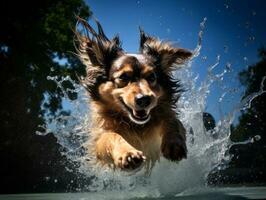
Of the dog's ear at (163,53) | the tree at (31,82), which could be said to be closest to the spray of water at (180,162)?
the dog's ear at (163,53)

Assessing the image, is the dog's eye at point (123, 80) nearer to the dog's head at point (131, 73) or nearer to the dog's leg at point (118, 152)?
the dog's head at point (131, 73)

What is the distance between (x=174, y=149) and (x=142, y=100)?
67 centimetres

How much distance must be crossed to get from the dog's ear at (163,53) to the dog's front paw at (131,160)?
1.85 m

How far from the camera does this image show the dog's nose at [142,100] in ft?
15.1

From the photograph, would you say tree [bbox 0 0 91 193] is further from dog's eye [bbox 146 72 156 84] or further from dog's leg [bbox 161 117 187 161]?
dog's leg [bbox 161 117 187 161]

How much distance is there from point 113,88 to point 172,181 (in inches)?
61.2

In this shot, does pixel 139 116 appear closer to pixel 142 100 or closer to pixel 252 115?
pixel 142 100

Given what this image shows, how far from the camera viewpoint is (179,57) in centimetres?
596

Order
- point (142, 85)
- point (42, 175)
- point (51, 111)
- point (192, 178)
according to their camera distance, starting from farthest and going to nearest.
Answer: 1. point (51, 111)
2. point (42, 175)
3. point (192, 178)
4. point (142, 85)

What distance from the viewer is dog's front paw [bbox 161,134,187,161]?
4.12m

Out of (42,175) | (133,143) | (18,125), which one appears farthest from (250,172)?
(133,143)

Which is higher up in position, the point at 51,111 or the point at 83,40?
the point at 51,111

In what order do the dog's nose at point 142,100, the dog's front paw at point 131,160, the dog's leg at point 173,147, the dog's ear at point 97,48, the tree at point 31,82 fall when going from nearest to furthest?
the dog's front paw at point 131,160, the dog's leg at point 173,147, the dog's nose at point 142,100, the dog's ear at point 97,48, the tree at point 31,82

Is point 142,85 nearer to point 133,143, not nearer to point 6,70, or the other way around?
point 133,143
